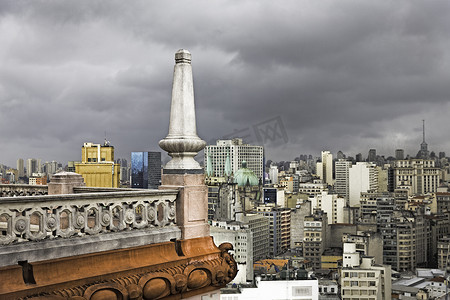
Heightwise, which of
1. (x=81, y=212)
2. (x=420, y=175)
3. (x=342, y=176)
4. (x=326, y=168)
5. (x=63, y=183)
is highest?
(x=63, y=183)

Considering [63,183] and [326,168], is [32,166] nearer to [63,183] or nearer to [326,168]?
[63,183]

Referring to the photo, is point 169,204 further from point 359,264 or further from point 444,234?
point 444,234

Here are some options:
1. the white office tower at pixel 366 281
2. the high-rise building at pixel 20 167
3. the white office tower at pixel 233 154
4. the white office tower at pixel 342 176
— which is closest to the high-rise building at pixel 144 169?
the high-rise building at pixel 20 167

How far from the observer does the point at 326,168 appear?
147 m

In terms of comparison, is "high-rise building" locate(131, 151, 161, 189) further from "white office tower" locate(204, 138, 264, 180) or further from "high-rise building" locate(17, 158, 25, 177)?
"white office tower" locate(204, 138, 264, 180)

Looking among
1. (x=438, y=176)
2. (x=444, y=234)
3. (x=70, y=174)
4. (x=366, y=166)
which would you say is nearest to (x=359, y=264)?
(x=444, y=234)

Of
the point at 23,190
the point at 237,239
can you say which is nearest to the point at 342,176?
the point at 237,239

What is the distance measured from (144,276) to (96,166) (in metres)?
25.3

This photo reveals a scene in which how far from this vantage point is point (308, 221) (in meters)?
69.2


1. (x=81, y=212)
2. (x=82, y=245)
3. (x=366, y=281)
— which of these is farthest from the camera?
(x=366, y=281)

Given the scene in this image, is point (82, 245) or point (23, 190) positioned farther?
point (23, 190)

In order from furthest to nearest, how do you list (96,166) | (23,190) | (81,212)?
(96,166) < (23,190) < (81,212)

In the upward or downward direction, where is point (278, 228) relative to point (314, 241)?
downward

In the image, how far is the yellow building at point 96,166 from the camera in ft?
93.9
